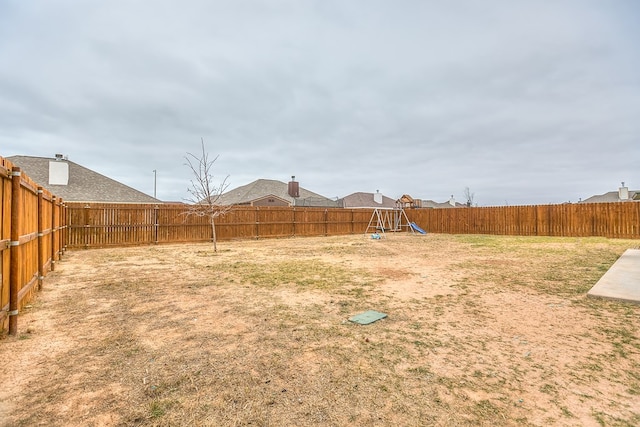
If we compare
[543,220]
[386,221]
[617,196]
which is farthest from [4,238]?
[617,196]

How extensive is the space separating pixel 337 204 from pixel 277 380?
2975 centimetres

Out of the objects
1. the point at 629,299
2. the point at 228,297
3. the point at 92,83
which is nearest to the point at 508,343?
the point at 629,299

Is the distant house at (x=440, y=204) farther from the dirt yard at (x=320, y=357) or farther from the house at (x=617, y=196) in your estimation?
the dirt yard at (x=320, y=357)

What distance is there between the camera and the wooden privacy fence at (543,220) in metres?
13.8

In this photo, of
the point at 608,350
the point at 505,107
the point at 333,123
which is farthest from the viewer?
the point at 333,123

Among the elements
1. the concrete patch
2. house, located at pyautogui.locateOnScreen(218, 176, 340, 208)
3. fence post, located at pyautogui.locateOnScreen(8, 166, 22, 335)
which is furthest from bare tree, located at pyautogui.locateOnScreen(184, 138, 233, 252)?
house, located at pyautogui.locateOnScreen(218, 176, 340, 208)

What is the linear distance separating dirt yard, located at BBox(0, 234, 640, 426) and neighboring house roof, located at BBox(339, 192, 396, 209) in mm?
31616

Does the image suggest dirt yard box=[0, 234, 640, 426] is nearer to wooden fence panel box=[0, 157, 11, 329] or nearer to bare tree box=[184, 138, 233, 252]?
wooden fence panel box=[0, 157, 11, 329]

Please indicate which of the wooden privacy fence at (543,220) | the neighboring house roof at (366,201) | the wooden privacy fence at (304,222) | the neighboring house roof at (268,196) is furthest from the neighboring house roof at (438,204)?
the wooden privacy fence at (304,222)

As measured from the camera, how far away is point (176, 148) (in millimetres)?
20531

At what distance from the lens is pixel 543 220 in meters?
16.0

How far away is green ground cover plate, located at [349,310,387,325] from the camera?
3113 millimetres

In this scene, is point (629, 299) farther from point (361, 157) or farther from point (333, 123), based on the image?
point (361, 157)

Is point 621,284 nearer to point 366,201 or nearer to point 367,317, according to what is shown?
point 367,317
